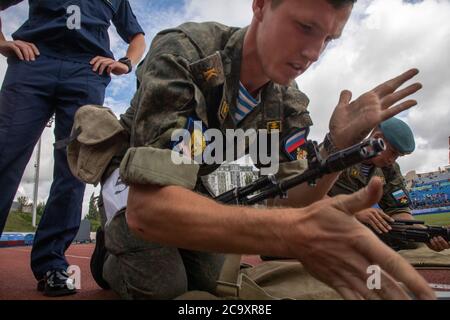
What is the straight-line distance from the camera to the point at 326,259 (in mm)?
913

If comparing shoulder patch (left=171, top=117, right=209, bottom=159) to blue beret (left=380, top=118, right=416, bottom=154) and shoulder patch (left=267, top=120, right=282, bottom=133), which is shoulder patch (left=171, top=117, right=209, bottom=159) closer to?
shoulder patch (left=267, top=120, right=282, bottom=133)

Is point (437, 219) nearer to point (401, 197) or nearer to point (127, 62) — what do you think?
point (401, 197)

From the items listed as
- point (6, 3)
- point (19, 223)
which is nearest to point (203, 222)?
point (6, 3)

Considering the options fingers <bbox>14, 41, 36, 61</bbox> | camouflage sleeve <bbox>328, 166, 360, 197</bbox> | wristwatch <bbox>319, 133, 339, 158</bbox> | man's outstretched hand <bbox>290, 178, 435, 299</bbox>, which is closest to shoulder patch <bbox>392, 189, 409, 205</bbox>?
camouflage sleeve <bbox>328, 166, 360, 197</bbox>

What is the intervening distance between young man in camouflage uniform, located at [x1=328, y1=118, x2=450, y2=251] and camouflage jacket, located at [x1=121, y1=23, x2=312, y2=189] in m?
1.61

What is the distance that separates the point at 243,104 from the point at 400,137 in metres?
2.24

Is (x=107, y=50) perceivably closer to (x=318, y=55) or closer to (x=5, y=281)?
(x=318, y=55)

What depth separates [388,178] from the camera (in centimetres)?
398

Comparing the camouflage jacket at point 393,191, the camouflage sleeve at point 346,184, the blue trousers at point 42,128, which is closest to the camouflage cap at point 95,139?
the blue trousers at point 42,128

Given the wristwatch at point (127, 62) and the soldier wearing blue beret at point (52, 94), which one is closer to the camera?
the soldier wearing blue beret at point (52, 94)

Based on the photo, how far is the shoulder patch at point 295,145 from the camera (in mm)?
2016

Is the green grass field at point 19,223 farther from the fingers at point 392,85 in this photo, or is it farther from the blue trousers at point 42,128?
the fingers at point 392,85

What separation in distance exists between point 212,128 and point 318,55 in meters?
0.57
